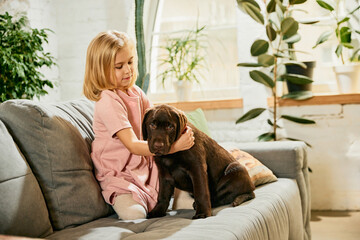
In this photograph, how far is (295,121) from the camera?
3.33 meters

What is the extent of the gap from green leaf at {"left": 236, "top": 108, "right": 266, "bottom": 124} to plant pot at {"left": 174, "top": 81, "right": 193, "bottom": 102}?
64cm

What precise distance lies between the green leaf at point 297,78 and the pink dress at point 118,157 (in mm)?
1697

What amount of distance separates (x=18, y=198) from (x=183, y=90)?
8.32ft

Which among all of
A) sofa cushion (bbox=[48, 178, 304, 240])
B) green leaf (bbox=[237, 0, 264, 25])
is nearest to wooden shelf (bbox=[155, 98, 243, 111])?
green leaf (bbox=[237, 0, 264, 25])

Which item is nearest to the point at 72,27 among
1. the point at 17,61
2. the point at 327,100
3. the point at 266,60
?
the point at 17,61

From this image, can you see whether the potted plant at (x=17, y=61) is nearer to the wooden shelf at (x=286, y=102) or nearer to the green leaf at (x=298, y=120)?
the wooden shelf at (x=286, y=102)

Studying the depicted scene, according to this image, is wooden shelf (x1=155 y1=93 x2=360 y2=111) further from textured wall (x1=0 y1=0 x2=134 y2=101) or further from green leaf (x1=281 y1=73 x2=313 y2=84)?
textured wall (x1=0 y1=0 x2=134 y2=101)

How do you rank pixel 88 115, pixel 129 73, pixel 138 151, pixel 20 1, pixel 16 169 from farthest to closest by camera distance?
pixel 20 1 → pixel 88 115 → pixel 129 73 → pixel 138 151 → pixel 16 169

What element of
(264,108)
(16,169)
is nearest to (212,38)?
(264,108)

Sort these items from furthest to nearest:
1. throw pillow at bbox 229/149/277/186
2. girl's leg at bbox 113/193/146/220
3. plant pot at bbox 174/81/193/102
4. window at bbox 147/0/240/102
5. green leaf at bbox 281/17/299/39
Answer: window at bbox 147/0/240/102 < plant pot at bbox 174/81/193/102 < green leaf at bbox 281/17/299/39 < throw pillow at bbox 229/149/277/186 < girl's leg at bbox 113/193/146/220

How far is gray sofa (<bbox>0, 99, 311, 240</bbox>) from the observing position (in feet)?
4.63

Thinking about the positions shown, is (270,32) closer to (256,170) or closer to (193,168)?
(256,170)

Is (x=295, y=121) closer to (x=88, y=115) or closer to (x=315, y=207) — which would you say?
(x=315, y=207)

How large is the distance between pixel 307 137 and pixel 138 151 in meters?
2.15
